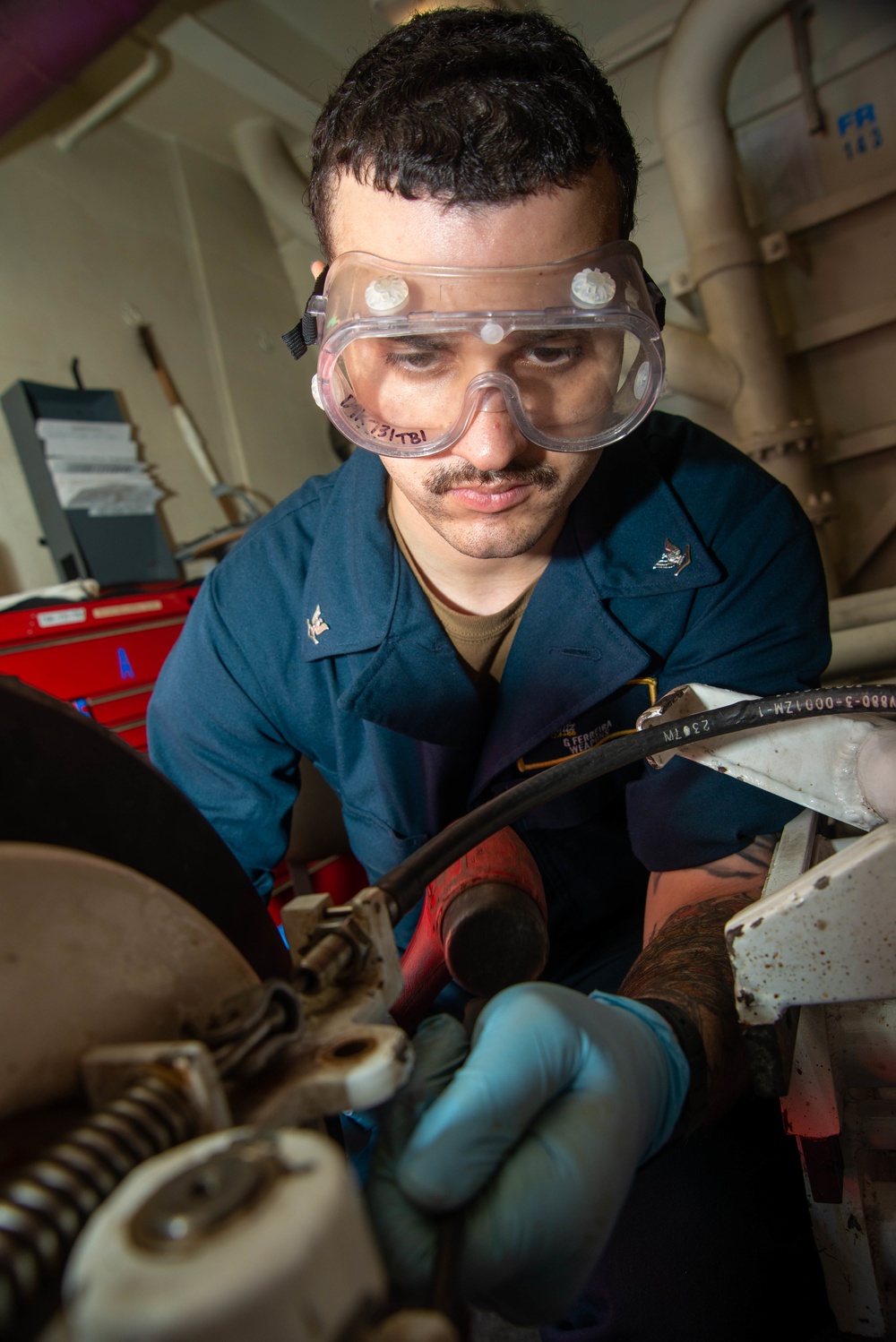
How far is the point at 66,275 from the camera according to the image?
2.84 meters

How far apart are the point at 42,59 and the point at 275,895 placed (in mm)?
2478

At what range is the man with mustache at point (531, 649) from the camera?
0.59 meters

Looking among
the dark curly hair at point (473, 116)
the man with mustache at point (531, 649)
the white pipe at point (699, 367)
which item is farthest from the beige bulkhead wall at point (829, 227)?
the dark curly hair at point (473, 116)

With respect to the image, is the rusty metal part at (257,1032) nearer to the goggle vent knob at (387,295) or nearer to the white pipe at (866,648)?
the goggle vent knob at (387,295)

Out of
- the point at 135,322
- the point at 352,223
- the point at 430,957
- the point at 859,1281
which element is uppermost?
the point at 135,322

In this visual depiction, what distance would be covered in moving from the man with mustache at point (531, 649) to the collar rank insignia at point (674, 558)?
0.01 meters

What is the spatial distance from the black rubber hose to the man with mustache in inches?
5.8

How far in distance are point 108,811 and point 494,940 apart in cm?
39

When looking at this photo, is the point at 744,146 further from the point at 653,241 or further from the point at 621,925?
the point at 621,925

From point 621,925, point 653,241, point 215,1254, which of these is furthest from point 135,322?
point 215,1254

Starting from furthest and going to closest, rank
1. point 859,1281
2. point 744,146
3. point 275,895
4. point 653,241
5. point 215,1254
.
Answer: point 653,241 → point 744,146 → point 275,895 → point 859,1281 → point 215,1254

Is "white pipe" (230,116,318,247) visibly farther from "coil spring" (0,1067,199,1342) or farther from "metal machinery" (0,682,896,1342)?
"coil spring" (0,1067,199,1342)

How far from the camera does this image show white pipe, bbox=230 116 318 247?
3314mm

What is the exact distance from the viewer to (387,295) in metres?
0.92
